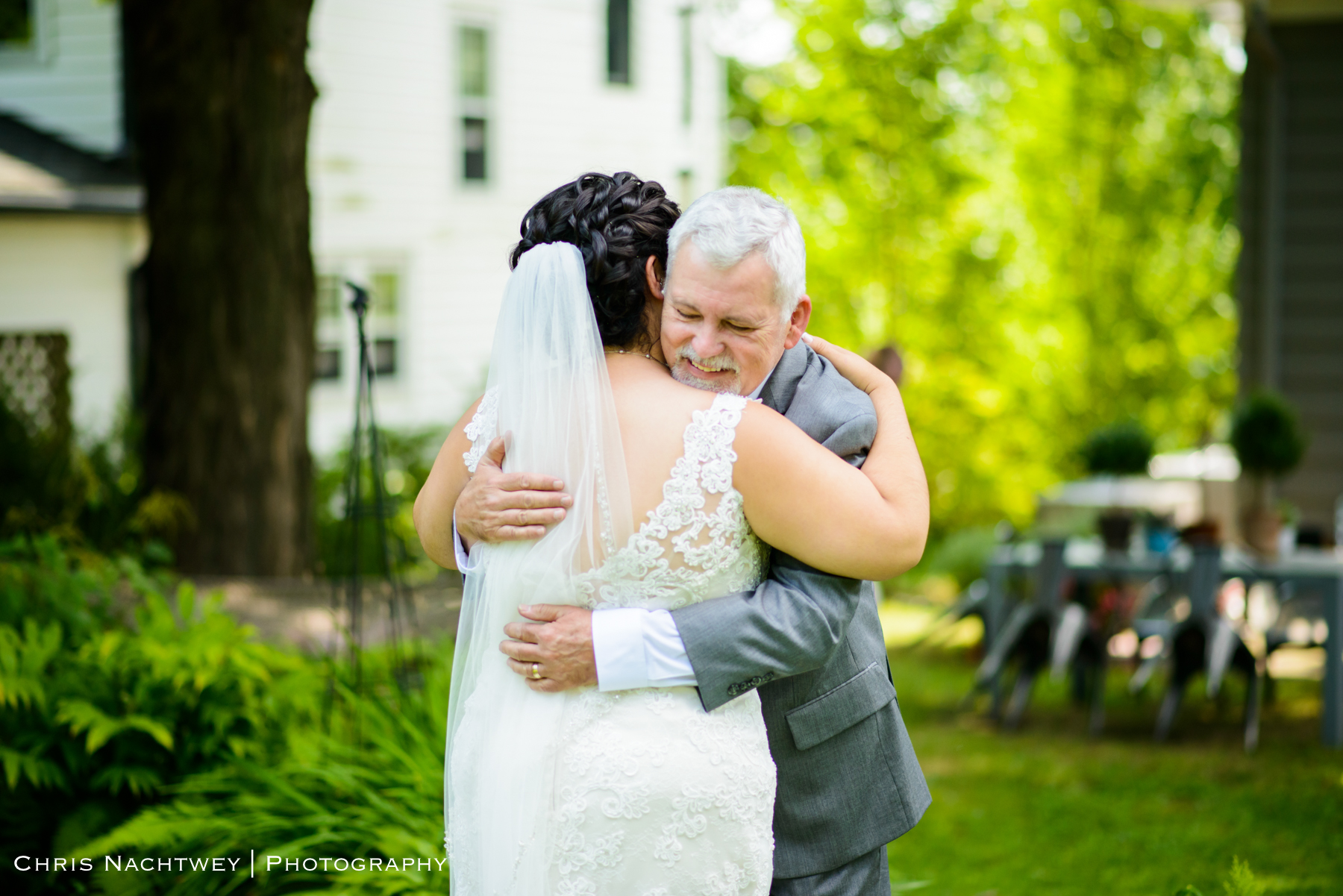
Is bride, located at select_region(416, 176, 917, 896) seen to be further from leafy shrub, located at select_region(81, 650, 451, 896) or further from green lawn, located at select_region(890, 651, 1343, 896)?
green lawn, located at select_region(890, 651, 1343, 896)

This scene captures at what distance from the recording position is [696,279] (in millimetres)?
2074

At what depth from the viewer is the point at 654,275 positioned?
222 cm

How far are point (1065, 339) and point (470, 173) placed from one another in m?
8.04

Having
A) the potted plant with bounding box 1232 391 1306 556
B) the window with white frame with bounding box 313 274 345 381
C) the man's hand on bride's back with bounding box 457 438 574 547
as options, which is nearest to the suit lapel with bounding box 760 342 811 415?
the man's hand on bride's back with bounding box 457 438 574 547

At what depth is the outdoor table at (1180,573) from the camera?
20.9 ft

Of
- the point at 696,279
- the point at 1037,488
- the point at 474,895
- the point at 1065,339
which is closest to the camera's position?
the point at 696,279

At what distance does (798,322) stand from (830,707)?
0.72 m

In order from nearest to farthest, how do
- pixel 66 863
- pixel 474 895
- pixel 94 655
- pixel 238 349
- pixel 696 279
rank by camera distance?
pixel 696 279
pixel 474 895
pixel 66 863
pixel 94 655
pixel 238 349

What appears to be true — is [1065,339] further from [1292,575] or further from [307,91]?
[307,91]

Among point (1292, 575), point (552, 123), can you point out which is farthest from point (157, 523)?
point (552, 123)

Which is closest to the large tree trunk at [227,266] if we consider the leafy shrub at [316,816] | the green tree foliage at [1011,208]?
the leafy shrub at [316,816]

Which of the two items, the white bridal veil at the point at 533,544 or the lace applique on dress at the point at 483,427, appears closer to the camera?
the white bridal veil at the point at 533,544

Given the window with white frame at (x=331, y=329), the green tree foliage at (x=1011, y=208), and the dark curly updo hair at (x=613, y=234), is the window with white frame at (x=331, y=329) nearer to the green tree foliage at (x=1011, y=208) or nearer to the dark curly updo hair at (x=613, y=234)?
the green tree foliage at (x=1011, y=208)

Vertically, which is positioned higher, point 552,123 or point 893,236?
point 552,123
